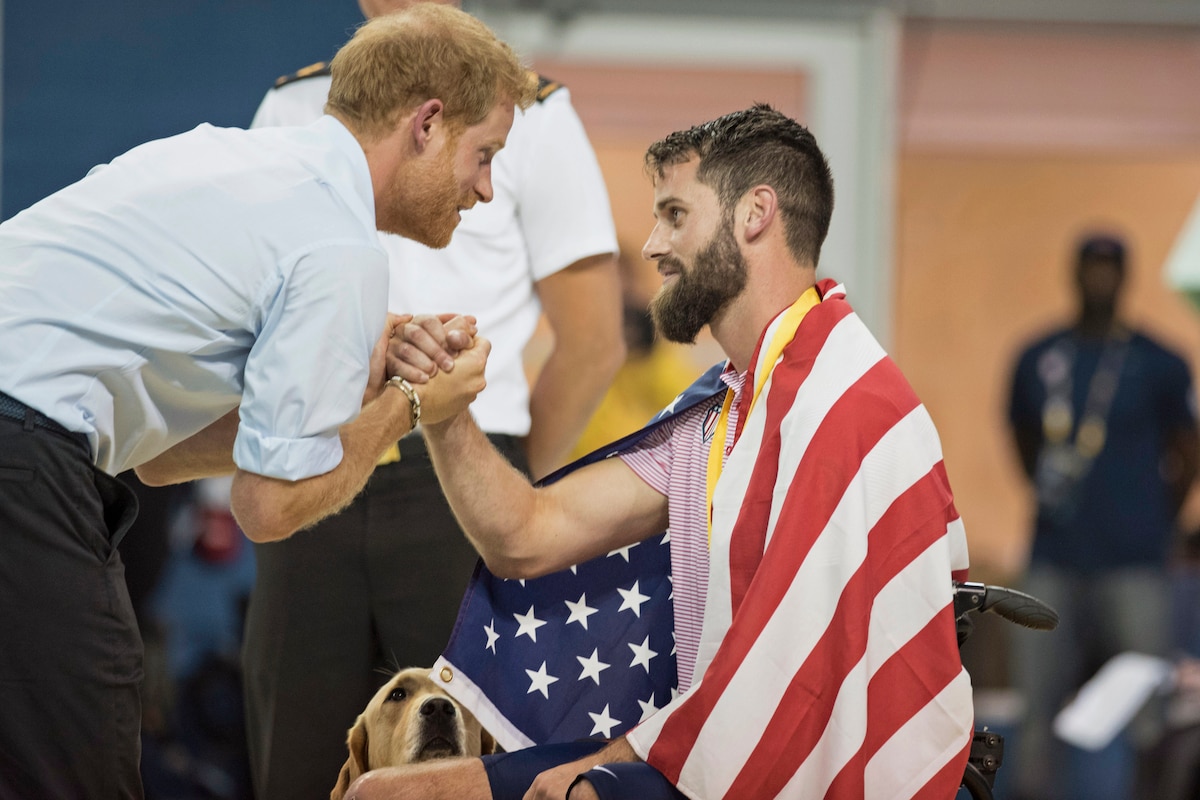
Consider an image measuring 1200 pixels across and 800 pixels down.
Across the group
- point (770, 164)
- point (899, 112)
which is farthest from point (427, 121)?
point (899, 112)

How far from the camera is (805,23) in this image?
581cm

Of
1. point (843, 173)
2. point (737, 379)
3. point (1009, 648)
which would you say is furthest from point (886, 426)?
point (1009, 648)

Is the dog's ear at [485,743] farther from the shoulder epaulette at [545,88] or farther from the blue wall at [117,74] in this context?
the blue wall at [117,74]

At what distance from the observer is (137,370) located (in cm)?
190

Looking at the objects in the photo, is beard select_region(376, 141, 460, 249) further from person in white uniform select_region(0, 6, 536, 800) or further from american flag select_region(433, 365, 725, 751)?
american flag select_region(433, 365, 725, 751)

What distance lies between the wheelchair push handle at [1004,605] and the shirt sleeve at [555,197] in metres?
1.09

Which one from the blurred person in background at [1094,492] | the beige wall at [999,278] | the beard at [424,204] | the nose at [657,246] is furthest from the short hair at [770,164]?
the beige wall at [999,278]

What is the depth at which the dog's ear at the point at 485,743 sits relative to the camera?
2.54 m

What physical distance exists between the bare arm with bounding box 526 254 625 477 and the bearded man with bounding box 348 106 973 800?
0.49 metres

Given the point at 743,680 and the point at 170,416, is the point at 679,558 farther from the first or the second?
the point at 170,416

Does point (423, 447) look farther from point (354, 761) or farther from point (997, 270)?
point (997, 270)

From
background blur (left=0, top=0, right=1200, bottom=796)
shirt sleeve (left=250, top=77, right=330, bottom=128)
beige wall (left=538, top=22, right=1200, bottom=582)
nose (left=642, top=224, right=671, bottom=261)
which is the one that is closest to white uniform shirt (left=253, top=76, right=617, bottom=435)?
shirt sleeve (left=250, top=77, right=330, bottom=128)

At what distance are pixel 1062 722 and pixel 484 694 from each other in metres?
3.24

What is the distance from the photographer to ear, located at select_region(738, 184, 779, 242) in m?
2.37
